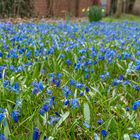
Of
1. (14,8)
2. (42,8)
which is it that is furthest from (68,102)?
(42,8)

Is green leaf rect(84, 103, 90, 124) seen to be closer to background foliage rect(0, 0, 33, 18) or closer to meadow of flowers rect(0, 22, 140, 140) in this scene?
meadow of flowers rect(0, 22, 140, 140)

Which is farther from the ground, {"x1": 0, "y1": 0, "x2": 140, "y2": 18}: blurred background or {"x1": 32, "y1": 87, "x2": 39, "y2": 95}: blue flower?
{"x1": 32, "y1": 87, "x2": 39, "y2": 95}: blue flower

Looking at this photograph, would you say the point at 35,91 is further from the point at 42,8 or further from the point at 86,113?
the point at 42,8

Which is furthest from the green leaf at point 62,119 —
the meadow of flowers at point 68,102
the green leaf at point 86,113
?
the green leaf at point 86,113

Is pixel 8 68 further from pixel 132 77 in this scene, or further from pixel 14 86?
pixel 132 77

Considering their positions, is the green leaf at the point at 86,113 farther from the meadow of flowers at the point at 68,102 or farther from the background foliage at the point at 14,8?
the background foliage at the point at 14,8

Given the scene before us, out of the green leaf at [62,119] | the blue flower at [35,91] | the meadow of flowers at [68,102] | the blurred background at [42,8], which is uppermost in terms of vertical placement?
the blue flower at [35,91]

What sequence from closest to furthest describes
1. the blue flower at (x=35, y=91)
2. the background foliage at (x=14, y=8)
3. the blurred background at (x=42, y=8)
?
the blue flower at (x=35, y=91)
the background foliage at (x=14, y=8)
the blurred background at (x=42, y=8)

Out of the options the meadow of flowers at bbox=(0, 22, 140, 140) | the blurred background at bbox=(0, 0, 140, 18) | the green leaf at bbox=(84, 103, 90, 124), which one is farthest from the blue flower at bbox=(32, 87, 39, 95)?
the blurred background at bbox=(0, 0, 140, 18)

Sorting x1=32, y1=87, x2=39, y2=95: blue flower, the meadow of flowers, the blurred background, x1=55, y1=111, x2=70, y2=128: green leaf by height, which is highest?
x1=32, y1=87, x2=39, y2=95: blue flower

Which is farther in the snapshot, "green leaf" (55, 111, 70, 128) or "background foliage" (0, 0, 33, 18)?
"background foliage" (0, 0, 33, 18)

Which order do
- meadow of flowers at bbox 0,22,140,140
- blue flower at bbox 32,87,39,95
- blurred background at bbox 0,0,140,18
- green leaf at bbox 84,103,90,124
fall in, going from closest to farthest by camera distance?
meadow of flowers at bbox 0,22,140,140 < green leaf at bbox 84,103,90,124 < blue flower at bbox 32,87,39,95 < blurred background at bbox 0,0,140,18

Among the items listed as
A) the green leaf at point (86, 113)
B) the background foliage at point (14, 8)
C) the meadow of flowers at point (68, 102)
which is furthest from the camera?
the background foliage at point (14, 8)

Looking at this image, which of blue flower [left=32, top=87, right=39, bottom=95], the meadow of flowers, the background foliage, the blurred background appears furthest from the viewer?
the blurred background
